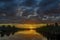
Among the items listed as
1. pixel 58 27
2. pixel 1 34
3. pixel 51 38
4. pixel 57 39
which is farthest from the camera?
pixel 1 34

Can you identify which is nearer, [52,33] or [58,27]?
[58,27]

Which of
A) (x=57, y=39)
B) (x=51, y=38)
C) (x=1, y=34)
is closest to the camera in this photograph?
(x=57, y=39)

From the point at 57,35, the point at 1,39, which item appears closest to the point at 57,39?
the point at 57,35

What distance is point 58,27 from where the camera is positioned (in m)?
17.9

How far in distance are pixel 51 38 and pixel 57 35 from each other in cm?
114

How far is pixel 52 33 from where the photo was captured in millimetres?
20531

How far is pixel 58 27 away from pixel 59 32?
23.3 inches

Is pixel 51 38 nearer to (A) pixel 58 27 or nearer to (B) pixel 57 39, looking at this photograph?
(B) pixel 57 39

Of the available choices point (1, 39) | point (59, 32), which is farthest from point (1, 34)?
point (59, 32)

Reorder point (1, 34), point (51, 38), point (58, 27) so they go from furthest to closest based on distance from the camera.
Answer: point (1, 34)
point (51, 38)
point (58, 27)

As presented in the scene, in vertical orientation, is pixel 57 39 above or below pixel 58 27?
below

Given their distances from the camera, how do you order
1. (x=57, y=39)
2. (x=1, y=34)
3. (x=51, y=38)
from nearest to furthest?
(x=57, y=39), (x=51, y=38), (x=1, y=34)

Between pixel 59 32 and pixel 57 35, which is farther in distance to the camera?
pixel 57 35

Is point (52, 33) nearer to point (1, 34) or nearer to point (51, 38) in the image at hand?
point (51, 38)
